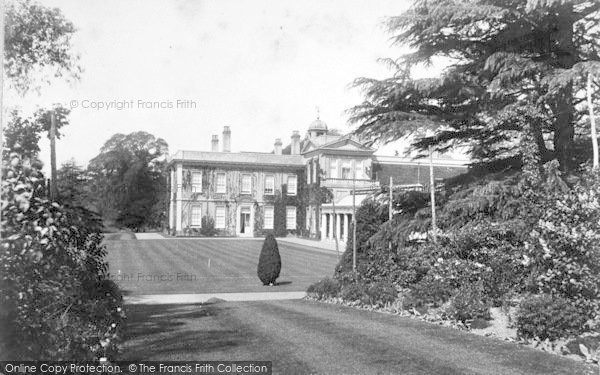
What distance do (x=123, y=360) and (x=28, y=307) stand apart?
3.05 meters

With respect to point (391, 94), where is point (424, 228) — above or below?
below

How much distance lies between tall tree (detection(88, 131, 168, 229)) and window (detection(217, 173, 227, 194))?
24.1ft

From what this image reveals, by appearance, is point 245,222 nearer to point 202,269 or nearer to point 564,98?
point 202,269

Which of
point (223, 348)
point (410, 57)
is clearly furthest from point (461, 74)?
point (223, 348)

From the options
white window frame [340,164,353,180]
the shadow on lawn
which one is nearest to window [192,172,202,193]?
white window frame [340,164,353,180]

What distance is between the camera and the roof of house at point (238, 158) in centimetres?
4803

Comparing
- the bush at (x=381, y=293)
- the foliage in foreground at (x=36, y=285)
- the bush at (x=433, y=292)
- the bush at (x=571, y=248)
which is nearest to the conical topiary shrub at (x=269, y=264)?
the bush at (x=381, y=293)

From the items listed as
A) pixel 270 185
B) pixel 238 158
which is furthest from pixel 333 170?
pixel 238 158

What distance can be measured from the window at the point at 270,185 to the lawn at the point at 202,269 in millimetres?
17404

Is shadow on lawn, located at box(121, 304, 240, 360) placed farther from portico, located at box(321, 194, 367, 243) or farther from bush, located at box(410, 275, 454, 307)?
portico, located at box(321, 194, 367, 243)

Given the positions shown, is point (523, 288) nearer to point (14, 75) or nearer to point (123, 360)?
point (123, 360)

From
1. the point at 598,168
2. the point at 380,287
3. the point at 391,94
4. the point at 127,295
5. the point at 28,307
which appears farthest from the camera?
the point at 127,295

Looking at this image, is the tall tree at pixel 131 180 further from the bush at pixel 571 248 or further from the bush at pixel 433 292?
the bush at pixel 571 248

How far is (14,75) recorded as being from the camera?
24.9ft
